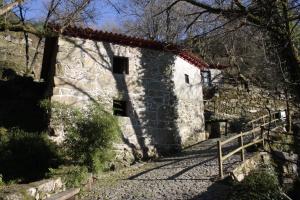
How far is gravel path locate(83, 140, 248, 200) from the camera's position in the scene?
8648 mm

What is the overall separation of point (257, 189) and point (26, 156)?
251 inches

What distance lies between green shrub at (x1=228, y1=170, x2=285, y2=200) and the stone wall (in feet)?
19.4

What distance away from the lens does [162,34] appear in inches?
1094

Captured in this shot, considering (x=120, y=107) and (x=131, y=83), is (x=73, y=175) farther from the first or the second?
(x=131, y=83)

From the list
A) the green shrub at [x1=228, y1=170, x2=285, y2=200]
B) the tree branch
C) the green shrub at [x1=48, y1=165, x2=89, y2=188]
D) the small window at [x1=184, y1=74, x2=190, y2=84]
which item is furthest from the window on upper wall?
the tree branch

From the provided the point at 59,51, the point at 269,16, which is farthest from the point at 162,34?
the point at 269,16

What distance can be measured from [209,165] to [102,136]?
10.9 ft

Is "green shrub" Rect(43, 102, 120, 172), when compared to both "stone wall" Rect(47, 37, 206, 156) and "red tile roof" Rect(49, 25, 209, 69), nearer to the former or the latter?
"stone wall" Rect(47, 37, 206, 156)

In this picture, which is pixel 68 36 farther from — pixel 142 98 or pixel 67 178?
pixel 67 178

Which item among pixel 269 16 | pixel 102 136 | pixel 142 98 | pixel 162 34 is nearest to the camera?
pixel 269 16

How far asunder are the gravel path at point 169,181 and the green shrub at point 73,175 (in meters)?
0.38

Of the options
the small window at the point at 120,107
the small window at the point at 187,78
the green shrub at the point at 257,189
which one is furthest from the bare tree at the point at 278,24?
the small window at the point at 187,78

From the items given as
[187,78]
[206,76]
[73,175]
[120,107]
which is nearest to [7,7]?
[73,175]

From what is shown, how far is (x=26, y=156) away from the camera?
10625 millimetres
